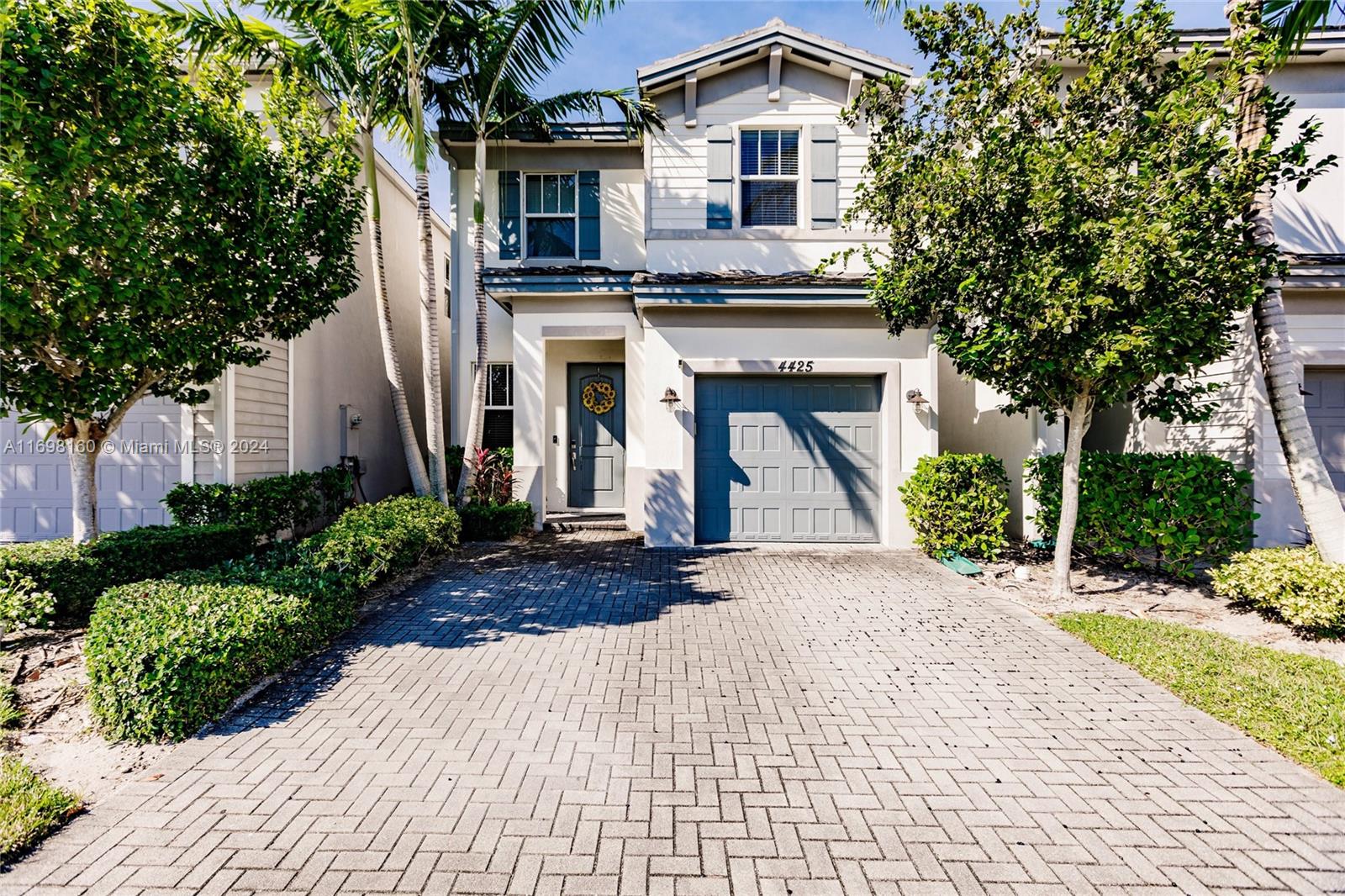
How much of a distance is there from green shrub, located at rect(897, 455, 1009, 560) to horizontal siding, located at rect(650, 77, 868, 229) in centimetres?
508

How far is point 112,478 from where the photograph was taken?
804 centimetres

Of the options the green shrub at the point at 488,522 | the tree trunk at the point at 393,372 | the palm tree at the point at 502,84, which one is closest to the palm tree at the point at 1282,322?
the palm tree at the point at 502,84

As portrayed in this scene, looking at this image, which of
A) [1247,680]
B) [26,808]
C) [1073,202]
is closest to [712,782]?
[26,808]

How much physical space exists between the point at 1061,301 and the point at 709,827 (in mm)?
5524

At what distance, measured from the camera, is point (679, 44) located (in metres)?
9.68

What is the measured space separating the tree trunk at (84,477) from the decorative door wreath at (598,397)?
7.19 m

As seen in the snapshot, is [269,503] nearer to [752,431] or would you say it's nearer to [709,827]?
[752,431]

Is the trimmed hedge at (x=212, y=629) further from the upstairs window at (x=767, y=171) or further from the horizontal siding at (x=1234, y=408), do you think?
the horizontal siding at (x=1234, y=408)

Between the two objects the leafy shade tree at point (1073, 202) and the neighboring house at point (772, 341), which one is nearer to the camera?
the leafy shade tree at point (1073, 202)

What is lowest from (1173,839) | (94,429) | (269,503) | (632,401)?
(1173,839)

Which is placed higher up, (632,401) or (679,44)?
(679,44)

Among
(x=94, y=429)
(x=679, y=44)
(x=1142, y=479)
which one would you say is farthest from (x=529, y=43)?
(x=1142, y=479)

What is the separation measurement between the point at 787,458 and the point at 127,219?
25.9 ft

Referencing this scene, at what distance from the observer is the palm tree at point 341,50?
6.91 metres
